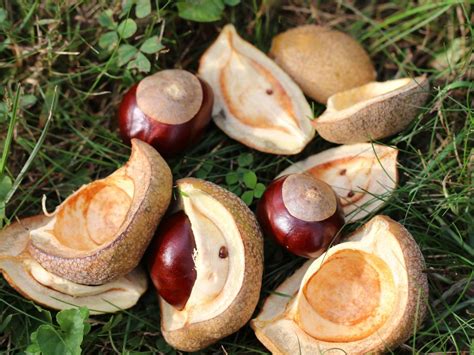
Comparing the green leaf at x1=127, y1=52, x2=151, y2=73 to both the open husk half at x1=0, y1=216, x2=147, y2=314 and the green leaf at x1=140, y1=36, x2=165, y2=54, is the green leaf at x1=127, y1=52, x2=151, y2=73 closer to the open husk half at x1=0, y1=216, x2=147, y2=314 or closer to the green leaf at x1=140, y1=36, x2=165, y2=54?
the green leaf at x1=140, y1=36, x2=165, y2=54

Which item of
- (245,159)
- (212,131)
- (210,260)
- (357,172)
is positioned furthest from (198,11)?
(210,260)

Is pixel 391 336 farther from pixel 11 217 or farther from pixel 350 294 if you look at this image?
pixel 11 217

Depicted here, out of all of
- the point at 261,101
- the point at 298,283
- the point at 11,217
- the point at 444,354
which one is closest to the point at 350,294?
the point at 298,283

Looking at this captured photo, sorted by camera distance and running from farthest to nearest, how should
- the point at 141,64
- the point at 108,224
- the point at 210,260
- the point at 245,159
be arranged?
the point at 245,159 < the point at 141,64 < the point at 108,224 < the point at 210,260

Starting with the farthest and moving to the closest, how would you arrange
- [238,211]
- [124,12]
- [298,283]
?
[124,12] → [298,283] → [238,211]

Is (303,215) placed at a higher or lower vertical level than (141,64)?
lower

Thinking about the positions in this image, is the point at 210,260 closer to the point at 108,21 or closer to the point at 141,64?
the point at 141,64
